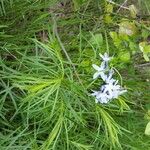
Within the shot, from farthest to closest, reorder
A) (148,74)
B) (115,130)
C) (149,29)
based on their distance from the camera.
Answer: (148,74) → (149,29) → (115,130)

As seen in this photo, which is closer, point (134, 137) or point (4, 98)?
point (4, 98)

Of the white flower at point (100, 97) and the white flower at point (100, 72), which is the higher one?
the white flower at point (100, 72)

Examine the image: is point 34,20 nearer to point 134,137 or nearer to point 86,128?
point 86,128

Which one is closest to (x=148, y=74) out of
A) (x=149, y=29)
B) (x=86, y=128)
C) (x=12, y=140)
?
(x=149, y=29)

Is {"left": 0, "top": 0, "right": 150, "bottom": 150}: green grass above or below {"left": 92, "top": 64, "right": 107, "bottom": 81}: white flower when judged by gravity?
below
